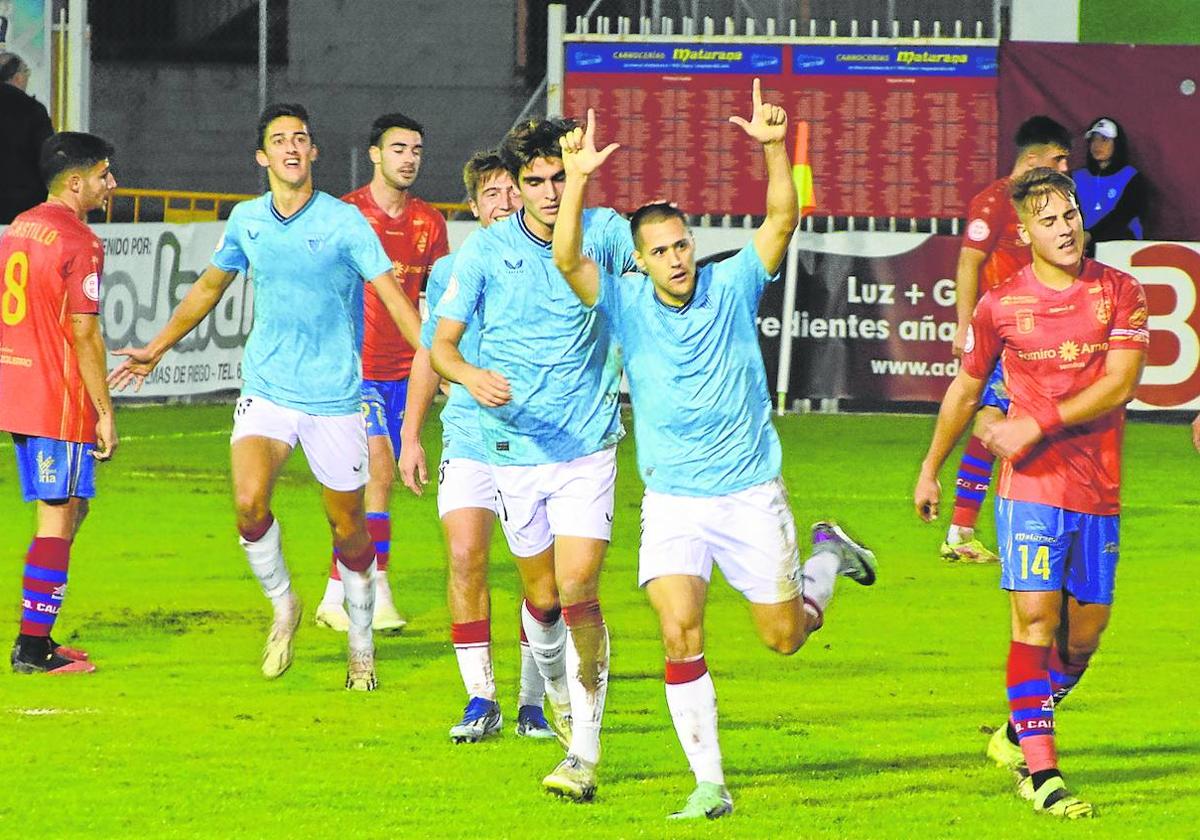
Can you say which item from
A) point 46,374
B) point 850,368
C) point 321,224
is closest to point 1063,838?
point 321,224

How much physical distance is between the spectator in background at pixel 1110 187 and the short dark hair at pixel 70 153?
11195 millimetres

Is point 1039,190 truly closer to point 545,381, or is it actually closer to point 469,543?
point 545,381

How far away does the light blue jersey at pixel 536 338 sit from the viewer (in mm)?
7672

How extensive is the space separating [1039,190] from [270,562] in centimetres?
363

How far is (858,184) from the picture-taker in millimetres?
21812

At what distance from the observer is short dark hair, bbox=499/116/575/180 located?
740 cm

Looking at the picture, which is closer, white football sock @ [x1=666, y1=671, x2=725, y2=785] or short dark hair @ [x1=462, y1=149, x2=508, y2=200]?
white football sock @ [x1=666, y1=671, x2=725, y2=785]

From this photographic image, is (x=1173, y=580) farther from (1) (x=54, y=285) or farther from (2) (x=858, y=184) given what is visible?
(2) (x=858, y=184)

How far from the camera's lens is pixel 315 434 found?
909 cm

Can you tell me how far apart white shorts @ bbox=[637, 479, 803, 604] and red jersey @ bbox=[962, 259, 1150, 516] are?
2.47 ft

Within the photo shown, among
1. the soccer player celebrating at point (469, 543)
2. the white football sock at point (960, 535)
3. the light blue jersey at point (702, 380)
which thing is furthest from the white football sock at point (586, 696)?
the white football sock at point (960, 535)

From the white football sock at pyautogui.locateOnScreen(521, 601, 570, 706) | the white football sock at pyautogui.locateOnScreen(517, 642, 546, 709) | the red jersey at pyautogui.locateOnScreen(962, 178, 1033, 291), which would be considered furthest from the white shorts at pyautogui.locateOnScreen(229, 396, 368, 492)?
the red jersey at pyautogui.locateOnScreen(962, 178, 1033, 291)

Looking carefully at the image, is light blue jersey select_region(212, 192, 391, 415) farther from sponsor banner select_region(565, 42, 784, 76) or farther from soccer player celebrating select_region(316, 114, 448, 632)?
sponsor banner select_region(565, 42, 784, 76)

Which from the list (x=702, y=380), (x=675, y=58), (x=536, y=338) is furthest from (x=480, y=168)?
(x=675, y=58)
